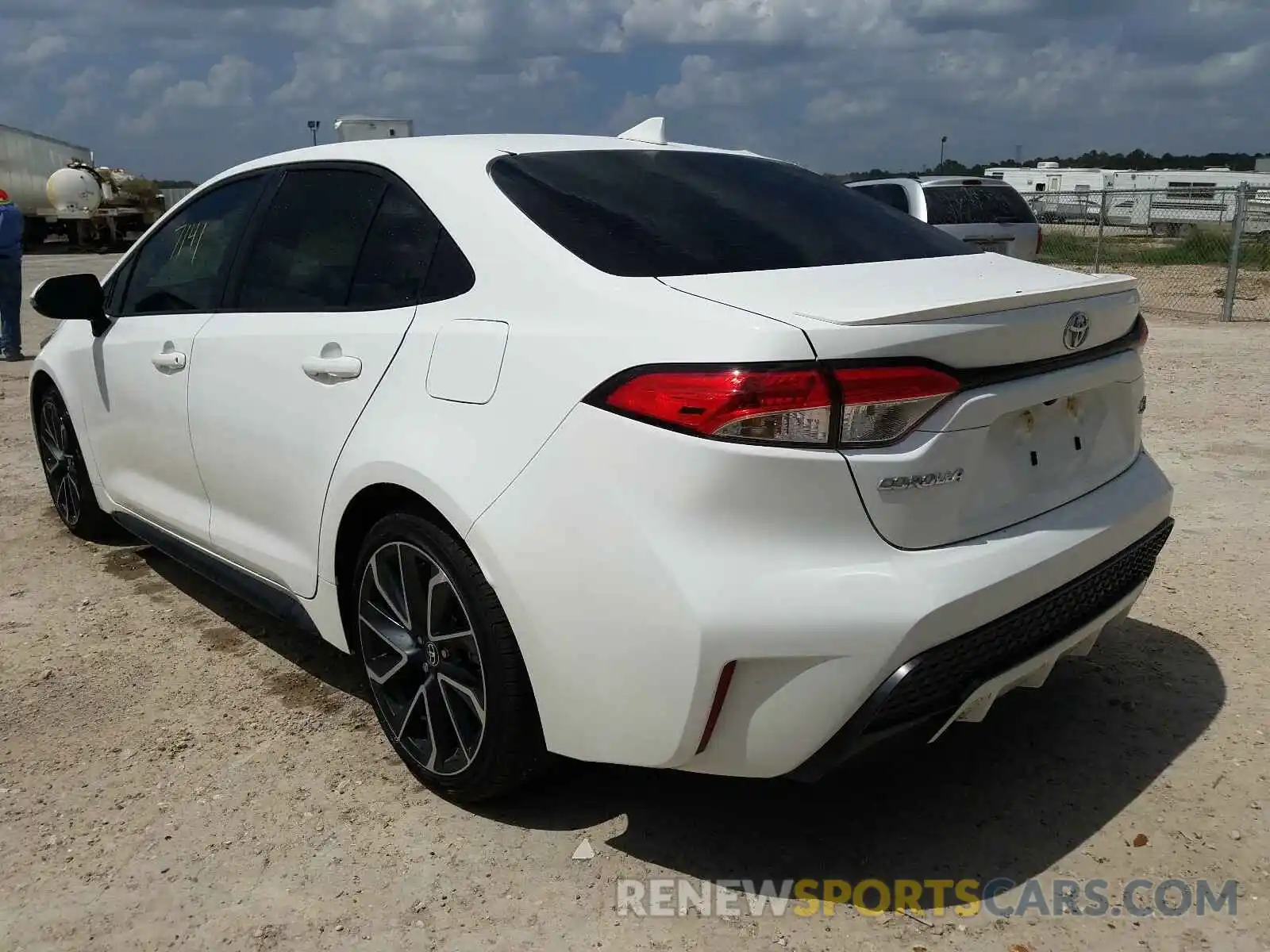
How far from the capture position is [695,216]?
286cm

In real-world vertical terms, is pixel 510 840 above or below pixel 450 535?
below

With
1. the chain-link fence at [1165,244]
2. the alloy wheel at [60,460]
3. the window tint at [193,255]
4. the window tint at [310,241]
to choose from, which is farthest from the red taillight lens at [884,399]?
the chain-link fence at [1165,244]

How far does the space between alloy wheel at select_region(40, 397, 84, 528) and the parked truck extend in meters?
29.7

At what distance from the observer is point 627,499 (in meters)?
2.25

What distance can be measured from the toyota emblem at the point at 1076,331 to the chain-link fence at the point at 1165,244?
14.9 m

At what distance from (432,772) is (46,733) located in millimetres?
1354

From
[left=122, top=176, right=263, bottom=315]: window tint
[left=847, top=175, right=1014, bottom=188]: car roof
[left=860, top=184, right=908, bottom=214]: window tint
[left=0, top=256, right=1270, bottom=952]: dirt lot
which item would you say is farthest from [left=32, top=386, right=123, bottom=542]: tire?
[left=847, top=175, right=1014, bottom=188]: car roof

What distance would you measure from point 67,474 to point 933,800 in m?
4.07

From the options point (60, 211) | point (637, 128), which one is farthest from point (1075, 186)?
point (637, 128)

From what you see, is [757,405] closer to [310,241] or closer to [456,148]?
[456,148]

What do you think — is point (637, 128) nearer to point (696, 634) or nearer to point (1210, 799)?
point (696, 634)

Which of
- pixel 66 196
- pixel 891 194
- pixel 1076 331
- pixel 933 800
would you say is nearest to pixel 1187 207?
pixel 891 194

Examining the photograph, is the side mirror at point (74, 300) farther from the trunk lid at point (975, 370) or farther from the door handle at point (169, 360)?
the trunk lid at point (975, 370)

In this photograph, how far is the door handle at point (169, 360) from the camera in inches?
146
